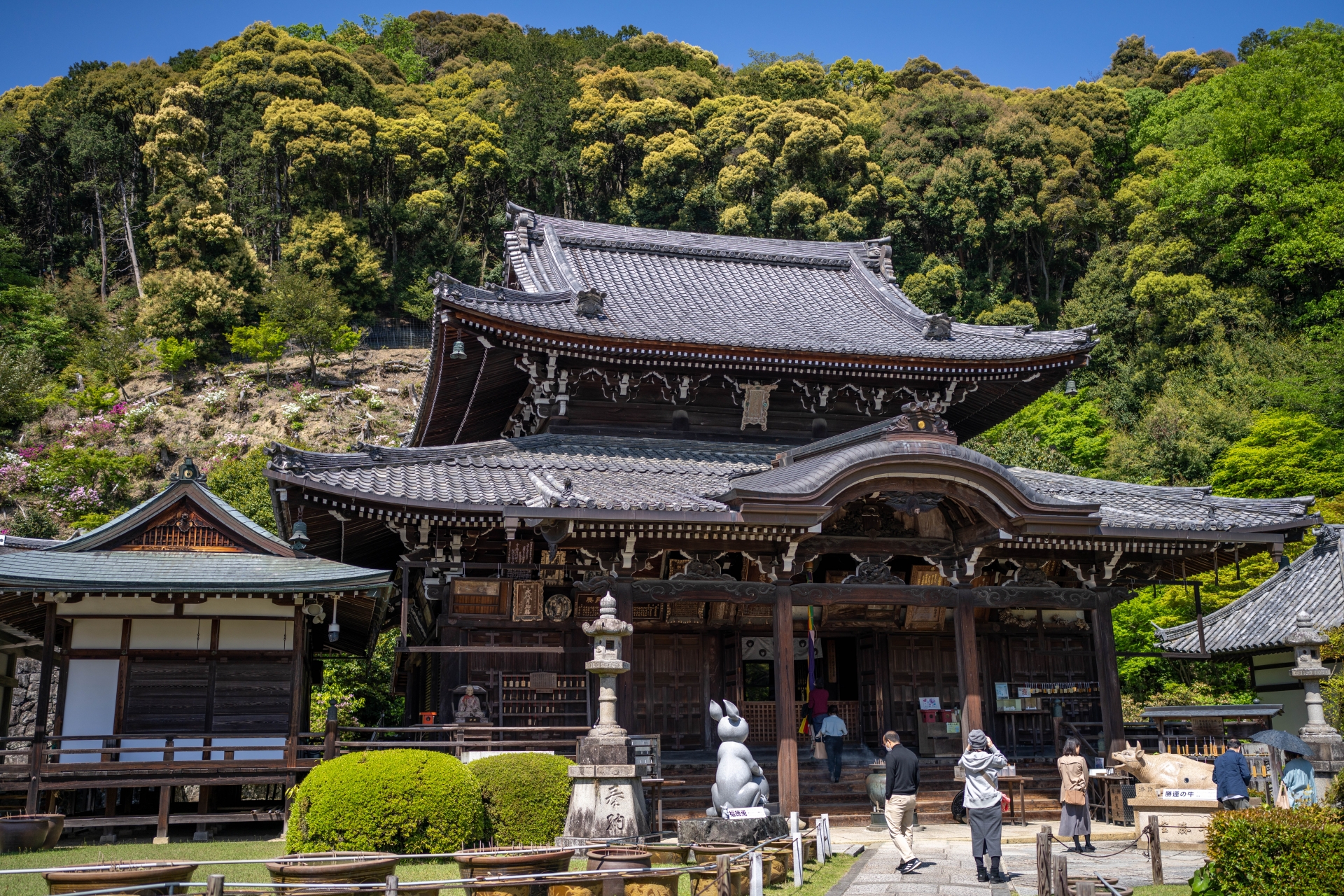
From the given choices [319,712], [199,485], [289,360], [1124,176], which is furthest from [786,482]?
[1124,176]

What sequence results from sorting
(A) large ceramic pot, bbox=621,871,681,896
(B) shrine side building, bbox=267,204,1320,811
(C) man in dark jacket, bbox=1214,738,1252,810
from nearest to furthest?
(A) large ceramic pot, bbox=621,871,681,896 → (C) man in dark jacket, bbox=1214,738,1252,810 → (B) shrine side building, bbox=267,204,1320,811

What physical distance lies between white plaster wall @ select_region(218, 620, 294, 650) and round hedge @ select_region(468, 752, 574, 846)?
5.83 meters

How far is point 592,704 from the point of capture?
16578 millimetres

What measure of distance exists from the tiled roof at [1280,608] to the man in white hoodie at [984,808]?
14926 mm

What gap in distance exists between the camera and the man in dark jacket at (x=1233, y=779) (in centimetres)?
1236

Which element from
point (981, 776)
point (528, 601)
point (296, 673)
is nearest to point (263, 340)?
point (296, 673)

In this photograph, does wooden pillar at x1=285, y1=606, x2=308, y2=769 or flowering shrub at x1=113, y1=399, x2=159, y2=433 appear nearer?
wooden pillar at x1=285, y1=606, x2=308, y2=769

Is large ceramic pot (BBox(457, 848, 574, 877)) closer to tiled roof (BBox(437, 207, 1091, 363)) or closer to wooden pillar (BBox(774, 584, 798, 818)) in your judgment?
wooden pillar (BBox(774, 584, 798, 818))

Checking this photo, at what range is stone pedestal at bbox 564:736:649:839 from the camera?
39.9ft

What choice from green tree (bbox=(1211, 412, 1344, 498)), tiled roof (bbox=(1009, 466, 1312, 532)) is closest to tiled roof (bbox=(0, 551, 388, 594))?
tiled roof (bbox=(1009, 466, 1312, 532))

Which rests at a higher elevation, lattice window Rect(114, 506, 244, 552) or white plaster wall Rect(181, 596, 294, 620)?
lattice window Rect(114, 506, 244, 552)

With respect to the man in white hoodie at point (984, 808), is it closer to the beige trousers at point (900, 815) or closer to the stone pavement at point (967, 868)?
the stone pavement at point (967, 868)

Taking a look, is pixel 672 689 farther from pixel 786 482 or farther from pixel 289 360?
pixel 289 360

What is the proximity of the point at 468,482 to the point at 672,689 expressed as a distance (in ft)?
17.8
